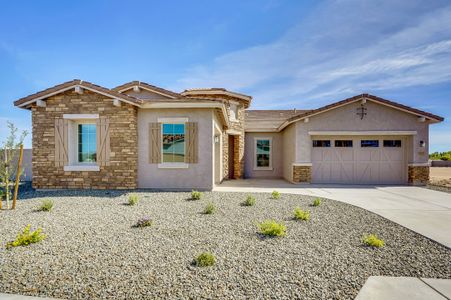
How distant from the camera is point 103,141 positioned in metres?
9.12

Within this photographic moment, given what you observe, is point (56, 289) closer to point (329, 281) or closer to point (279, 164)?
point (329, 281)

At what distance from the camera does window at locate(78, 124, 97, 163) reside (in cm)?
949

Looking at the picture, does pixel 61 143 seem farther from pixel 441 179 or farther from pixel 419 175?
pixel 441 179

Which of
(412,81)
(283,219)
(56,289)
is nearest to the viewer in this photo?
(56,289)

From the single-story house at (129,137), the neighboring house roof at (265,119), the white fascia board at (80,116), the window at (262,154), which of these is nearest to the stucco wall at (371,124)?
the single-story house at (129,137)

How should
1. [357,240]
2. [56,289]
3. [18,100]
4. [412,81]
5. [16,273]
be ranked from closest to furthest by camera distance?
[56,289], [16,273], [357,240], [18,100], [412,81]

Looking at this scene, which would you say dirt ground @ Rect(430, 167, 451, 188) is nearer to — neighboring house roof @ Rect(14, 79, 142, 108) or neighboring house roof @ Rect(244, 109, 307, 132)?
neighboring house roof @ Rect(244, 109, 307, 132)

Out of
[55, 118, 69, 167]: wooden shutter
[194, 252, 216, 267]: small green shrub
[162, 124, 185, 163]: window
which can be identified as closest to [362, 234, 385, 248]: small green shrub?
[194, 252, 216, 267]: small green shrub

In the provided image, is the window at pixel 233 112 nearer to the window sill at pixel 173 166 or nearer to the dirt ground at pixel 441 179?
the window sill at pixel 173 166

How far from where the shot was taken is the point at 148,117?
930 centimetres

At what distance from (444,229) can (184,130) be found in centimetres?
842

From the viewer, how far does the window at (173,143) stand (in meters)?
9.35

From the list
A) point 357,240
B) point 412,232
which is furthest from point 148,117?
point 412,232

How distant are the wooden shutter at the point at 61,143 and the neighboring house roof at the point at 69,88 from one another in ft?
3.73
